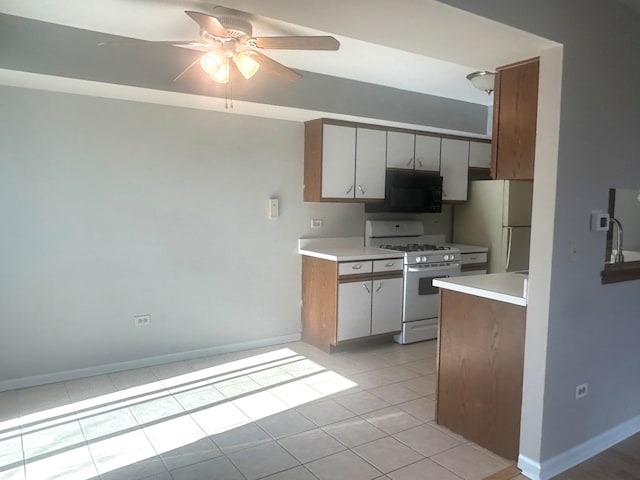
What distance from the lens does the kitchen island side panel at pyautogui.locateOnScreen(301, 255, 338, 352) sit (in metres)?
4.21

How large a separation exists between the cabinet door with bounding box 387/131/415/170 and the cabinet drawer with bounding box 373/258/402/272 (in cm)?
99

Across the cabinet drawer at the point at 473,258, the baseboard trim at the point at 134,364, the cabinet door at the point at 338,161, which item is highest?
the cabinet door at the point at 338,161

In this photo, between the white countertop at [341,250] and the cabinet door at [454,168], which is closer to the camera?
the white countertop at [341,250]

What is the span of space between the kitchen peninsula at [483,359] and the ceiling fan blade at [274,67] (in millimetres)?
1599

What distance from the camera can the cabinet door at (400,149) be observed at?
4.68m

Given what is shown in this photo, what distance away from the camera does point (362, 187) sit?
4555mm

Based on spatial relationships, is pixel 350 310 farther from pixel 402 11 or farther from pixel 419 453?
pixel 402 11

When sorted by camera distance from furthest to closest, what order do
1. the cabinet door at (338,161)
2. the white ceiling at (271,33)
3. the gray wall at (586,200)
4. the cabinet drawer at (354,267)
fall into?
the cabinet door at (338,161) → the cabinet drawer at (354,267) → the white ceiling at (271,33) → the gray wall at (586,200)

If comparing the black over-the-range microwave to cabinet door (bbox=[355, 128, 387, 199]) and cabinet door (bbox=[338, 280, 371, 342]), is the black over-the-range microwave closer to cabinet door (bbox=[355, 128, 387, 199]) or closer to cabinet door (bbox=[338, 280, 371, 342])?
cabinet door (bbox=[355, 128, 387, 199])

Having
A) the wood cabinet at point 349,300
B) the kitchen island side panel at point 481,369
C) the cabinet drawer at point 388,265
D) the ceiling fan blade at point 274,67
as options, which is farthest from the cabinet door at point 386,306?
the ceiling fan blade at point 274,67

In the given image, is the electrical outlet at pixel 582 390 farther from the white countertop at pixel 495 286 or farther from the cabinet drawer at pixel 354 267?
the cabinet drawer at pixel 354 267

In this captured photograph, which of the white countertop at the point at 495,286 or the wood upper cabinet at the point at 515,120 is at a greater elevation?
the wood upper cabinet at the point at 515,120

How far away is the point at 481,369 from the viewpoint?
103 inches

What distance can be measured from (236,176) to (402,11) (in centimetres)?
259
